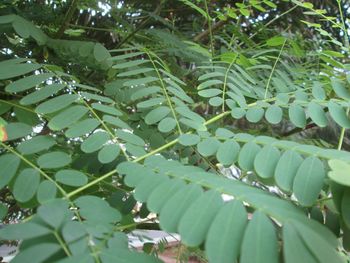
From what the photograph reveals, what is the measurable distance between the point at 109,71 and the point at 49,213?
0.76m

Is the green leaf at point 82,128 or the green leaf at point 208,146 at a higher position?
the green leaf at point 82,128

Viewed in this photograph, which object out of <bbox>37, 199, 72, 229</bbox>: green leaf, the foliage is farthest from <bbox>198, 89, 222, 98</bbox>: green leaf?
<bbox>37, 199, 72, 229</bbox>: green leaf

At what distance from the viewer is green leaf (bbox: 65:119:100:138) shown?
0.75 m

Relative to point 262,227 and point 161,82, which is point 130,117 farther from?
point 262,227

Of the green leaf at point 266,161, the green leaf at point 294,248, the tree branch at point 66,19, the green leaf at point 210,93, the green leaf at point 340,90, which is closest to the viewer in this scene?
the green leaf at point 294,248

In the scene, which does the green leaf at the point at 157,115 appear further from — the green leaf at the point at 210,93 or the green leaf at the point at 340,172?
the green leaf at the point at 340,172

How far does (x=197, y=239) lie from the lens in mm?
456

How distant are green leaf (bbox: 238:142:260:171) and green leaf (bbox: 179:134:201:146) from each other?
110 millimetres

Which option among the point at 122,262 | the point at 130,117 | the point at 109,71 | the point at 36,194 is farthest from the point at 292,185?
the point at 109,71

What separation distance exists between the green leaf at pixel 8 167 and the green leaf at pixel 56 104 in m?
0.14

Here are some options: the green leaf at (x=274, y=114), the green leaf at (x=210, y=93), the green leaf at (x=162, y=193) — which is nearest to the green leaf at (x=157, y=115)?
the green leaf at (x=210, y=93)

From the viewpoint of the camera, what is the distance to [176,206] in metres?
0.51

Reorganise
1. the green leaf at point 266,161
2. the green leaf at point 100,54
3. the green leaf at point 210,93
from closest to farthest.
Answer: the green leaf at point 266,161 < the green leaf at point 210,93 < the green leaf at point 100,54

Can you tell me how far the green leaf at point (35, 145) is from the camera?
2.20 feet
